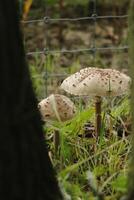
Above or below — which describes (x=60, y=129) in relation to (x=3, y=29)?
below

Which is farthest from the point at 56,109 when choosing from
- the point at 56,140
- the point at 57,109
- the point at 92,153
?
the point at 92,153

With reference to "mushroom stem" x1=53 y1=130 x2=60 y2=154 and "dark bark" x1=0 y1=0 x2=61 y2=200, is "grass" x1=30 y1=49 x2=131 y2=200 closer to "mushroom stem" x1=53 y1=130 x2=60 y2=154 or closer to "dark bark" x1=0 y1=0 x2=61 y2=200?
"mushroom stem" x1=53 y1=130 x2=60 y2=154

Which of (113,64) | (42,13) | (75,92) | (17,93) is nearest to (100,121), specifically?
(75,92)

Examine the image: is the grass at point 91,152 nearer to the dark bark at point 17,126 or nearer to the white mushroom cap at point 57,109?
the white mushroom cap at point 57,109

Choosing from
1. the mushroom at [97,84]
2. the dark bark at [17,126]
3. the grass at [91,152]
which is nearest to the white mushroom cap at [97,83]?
the mushroom at [97,84]

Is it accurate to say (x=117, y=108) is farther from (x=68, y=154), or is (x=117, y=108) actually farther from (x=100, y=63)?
(x=100, y=63)
